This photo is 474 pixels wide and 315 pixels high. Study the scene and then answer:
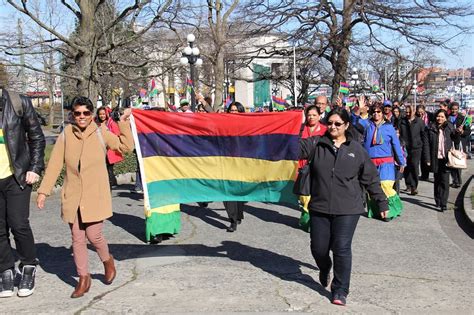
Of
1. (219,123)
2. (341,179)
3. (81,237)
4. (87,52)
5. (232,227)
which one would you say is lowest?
(232,227)

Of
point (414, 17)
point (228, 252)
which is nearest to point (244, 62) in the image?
point (414, 17)

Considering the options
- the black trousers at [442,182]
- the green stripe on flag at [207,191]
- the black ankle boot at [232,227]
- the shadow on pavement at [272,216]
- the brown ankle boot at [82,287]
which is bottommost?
the shadow on pavement at [272,216]

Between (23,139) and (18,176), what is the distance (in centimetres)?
36

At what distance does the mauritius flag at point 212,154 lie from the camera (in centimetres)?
560

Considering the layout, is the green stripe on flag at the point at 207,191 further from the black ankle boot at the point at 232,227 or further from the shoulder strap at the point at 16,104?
the black ankle boot at the point at 232,227

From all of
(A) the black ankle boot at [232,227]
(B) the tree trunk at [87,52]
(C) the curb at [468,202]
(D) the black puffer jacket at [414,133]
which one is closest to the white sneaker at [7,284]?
(A) the black ankle boot at [232,227]

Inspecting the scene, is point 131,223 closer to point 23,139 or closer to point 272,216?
point 272,216

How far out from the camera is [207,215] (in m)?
8.58

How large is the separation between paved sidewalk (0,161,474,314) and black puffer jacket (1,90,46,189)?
3.78 ft

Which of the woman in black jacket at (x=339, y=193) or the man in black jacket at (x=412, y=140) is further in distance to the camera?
the man in black jacket at (x=412, y=140)

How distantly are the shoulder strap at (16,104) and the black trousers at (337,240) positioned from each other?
2.73 meters

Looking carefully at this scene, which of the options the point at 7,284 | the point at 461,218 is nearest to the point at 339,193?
the point at 7,284

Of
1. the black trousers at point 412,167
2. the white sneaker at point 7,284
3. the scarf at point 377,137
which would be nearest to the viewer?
the white sneaker at point 7,284

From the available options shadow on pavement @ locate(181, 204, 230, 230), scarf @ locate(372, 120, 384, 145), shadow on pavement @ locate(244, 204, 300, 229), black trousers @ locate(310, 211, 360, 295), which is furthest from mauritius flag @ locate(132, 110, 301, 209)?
scarf @ locate(372, 120, 384, 145)
